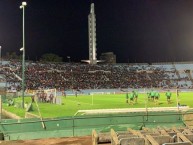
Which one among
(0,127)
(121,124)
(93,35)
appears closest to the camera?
(0,127)

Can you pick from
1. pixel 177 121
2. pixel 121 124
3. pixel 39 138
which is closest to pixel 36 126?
pixel 39 138

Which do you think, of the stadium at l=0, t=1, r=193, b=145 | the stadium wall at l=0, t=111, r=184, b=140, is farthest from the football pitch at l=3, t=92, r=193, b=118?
the stadium wall at l=0, t=111, r=184, b=140

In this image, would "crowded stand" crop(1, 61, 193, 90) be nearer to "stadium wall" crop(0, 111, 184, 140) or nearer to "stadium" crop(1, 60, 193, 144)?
"stadium" crop(1, 60, 193, 144)

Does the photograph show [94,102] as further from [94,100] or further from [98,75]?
[98,75]

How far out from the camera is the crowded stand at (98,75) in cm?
8900

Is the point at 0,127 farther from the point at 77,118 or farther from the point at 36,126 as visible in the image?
the point at 77,118

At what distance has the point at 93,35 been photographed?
126812mm

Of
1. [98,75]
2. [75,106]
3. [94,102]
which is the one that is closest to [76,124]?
[75,106]

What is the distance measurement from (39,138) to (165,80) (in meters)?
90.8

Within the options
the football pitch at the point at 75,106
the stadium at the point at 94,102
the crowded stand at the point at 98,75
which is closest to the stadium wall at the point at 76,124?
the stadium at the point at 94,102

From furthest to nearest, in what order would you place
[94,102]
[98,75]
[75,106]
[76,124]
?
1. [98,75]
2. [94,102]
3. [75,106]
4. [76,124]

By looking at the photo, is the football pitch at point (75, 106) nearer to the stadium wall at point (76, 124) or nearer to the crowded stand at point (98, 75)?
the stadium wall at point (76, 124)

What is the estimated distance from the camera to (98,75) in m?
107

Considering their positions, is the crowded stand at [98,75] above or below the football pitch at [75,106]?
above
